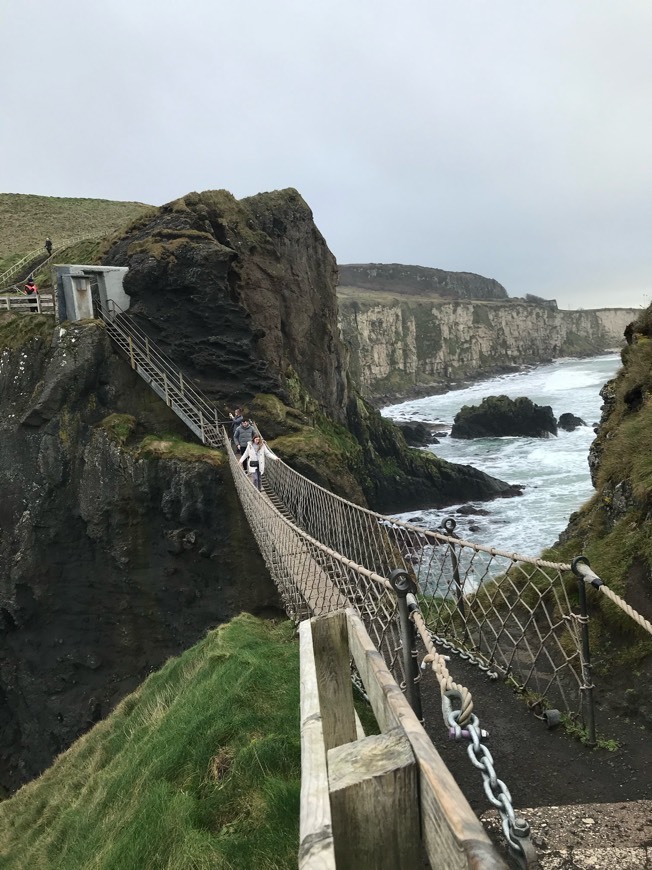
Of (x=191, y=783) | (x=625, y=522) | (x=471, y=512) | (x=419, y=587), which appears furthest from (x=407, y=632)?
(x=471, y=512)

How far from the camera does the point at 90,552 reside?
13445 millimetres

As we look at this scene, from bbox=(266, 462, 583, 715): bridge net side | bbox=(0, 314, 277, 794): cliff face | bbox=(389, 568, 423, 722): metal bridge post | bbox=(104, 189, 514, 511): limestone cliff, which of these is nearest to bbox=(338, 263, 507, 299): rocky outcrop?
bbox=(104, 189, 514, 511): limestone cliff

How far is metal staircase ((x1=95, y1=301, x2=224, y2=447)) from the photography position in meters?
14.3

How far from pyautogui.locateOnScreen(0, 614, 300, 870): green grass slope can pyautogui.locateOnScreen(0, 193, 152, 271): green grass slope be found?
29359 mm

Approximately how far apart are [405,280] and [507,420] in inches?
4217

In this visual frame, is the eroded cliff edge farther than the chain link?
Yes

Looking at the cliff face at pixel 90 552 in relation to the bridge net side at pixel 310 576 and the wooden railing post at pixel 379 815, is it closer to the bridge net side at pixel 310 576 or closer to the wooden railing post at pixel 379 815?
the bridge net side at pixel 310 576

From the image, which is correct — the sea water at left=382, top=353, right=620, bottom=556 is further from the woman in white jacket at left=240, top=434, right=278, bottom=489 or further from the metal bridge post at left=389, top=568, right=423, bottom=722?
the metal bridge post at left=389, top=568, right=423, bottom=722

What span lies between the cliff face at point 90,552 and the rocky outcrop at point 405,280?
131 metres

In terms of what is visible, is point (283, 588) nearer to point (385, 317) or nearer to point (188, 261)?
point (188, 261)

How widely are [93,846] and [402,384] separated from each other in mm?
89603

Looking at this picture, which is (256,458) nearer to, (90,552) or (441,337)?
(90,552)

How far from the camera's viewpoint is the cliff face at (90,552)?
12.6m

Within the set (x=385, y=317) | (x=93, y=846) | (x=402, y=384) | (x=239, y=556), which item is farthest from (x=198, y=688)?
(x=385, y=317)
